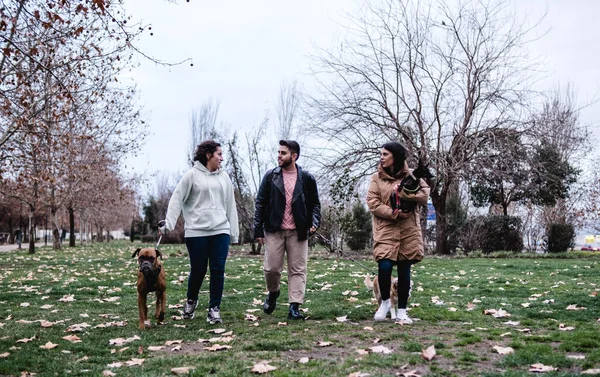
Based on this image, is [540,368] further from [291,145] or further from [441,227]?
[441,227]

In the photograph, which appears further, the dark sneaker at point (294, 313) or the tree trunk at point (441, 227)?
the tree trunk at point (441, 227)

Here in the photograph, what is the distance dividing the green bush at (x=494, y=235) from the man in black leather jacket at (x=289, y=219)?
15849mm

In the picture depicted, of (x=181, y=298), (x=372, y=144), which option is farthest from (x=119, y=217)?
(x=181, y=298)

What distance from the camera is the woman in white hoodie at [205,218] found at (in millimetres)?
6109

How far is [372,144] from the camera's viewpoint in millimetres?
20438

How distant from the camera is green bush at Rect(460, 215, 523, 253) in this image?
20672mm

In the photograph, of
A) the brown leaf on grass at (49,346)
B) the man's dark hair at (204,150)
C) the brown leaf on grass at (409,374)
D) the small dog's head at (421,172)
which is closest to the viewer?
the brown leaf on grass at (409,374)

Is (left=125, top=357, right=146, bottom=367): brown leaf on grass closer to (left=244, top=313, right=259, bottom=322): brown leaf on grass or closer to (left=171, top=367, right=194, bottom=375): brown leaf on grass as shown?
(left=171, top=367, right=194, bottom=375): brown leaf on grass

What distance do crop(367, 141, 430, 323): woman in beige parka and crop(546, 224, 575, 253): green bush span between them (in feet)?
56.6

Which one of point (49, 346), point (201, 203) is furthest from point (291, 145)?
point (49, 346)

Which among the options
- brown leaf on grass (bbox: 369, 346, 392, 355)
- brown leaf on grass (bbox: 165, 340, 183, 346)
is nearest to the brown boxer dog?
brown leaf on grass (bbox: 165, 340, 183, 346)

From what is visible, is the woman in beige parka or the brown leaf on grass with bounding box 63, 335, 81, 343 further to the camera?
the woman in beige parka

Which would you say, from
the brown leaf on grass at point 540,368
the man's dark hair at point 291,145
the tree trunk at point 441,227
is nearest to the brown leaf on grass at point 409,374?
the brown leaf on grass at point 540,368

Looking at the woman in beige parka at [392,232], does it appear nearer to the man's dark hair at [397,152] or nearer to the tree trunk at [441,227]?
the man's dark hair at [397,152]
